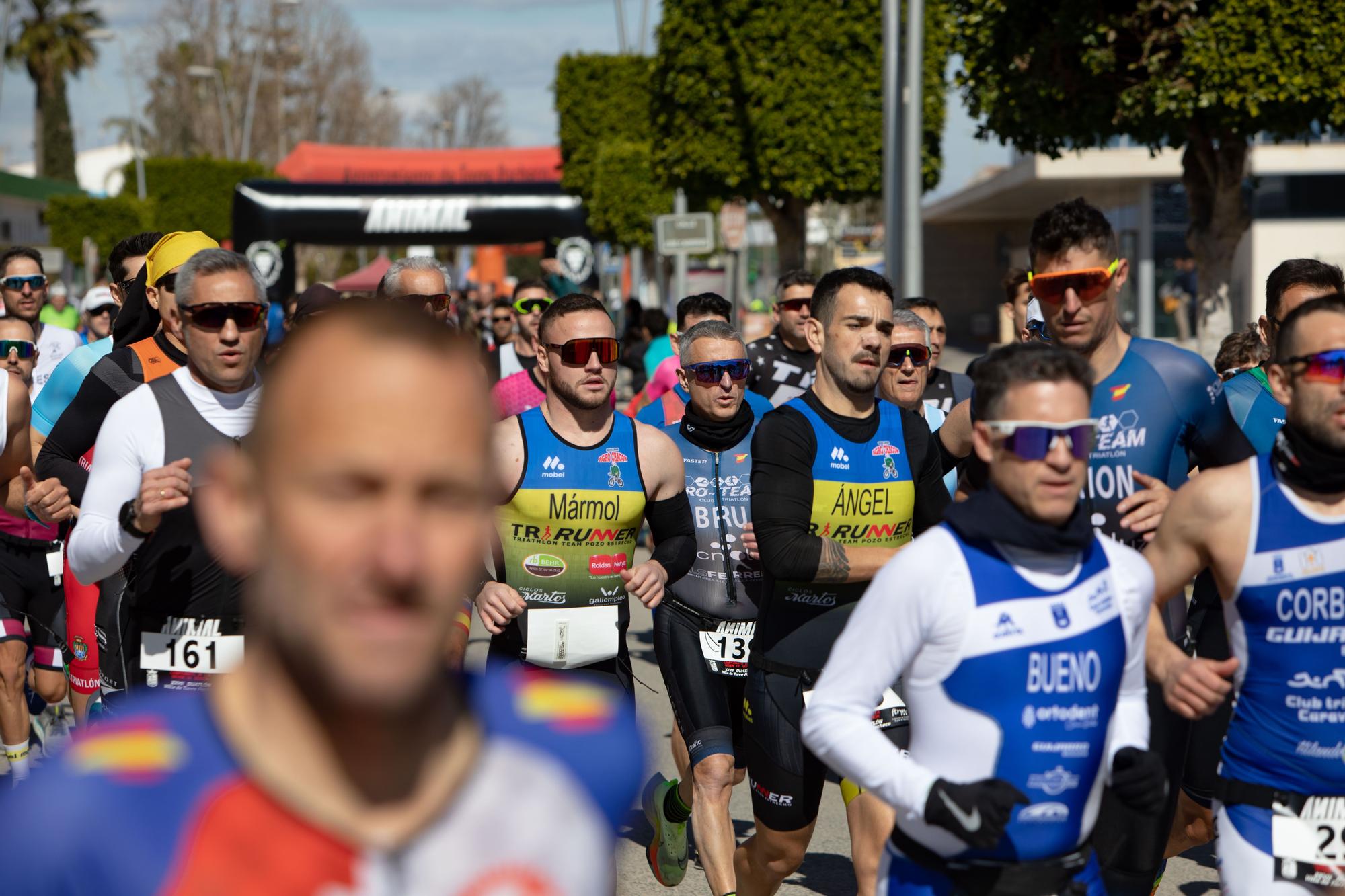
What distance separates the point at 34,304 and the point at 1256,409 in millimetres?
7239

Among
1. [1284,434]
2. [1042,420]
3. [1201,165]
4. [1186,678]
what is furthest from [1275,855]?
[1201,165]

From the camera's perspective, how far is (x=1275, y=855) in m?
3.59

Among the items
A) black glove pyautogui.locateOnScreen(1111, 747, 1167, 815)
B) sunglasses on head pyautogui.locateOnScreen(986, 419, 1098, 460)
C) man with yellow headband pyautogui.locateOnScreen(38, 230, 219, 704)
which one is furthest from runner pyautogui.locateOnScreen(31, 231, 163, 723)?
black glove pyautogui.locateOnScreen(1111, 747, 1167, 815)

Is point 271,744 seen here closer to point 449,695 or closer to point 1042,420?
point 449,695

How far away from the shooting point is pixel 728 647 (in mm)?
6109

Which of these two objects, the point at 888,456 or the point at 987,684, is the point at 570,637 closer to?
the point at 888,456

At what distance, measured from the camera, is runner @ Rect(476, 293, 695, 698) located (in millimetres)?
5449

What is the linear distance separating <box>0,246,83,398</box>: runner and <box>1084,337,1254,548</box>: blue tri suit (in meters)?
6.65

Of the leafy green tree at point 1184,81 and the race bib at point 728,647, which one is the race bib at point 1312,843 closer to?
the race bib at point 728,647

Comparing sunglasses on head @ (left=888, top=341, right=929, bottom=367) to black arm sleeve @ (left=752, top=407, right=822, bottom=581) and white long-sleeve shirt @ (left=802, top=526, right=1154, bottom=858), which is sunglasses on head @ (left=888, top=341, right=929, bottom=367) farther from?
white long-sleeve shirt @ (left=802, top=526, right=1154, bottom=858)

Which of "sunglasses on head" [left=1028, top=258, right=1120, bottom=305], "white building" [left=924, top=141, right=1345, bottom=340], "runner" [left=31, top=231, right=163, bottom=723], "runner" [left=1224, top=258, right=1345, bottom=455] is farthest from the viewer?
"white building" [left=924, top=141, right=1345, bottom=340]

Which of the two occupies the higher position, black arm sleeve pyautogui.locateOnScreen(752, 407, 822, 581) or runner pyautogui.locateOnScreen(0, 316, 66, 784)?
black arm sleeve pyautogui.locateOnScreen(752, 407, 822, 581)

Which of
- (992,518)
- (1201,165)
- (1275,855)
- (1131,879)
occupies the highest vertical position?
(1201,165)

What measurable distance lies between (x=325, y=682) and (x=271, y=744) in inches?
4.6
